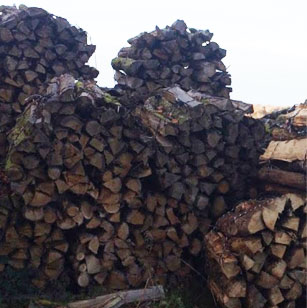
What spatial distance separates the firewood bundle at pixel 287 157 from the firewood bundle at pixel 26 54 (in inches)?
122

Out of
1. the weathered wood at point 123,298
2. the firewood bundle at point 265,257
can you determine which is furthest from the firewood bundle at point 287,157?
the weathered wood at point 123,298

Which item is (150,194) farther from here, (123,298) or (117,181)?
(123,298)

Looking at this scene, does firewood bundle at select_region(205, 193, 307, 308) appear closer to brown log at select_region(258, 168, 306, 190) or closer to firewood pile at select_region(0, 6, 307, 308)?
firewood pile at select_region(0, 6, 307, 308)

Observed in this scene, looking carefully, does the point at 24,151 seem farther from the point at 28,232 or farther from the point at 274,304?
the point at 274,304

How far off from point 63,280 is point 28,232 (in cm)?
61

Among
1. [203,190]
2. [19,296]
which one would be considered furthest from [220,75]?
[19,296]

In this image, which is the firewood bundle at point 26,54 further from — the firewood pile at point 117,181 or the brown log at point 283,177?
the brown log at point 283,177

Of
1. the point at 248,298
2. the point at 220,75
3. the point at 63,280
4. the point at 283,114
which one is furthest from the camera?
the point at 220,75

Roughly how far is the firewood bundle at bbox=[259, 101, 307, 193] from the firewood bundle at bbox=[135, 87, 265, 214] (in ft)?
0.69

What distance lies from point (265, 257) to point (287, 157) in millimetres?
1108

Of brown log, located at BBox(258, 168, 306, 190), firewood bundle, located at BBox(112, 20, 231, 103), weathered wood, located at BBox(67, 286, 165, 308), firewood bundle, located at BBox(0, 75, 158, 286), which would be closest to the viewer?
weathered wood, located at BBox(67, 286, 165, 308)

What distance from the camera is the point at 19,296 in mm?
4422

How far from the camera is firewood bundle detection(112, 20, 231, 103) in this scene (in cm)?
676

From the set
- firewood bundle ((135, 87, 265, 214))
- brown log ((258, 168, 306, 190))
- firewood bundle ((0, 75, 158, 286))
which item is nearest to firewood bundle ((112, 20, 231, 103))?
firewood bundle ((135, 87, 265, 214))
